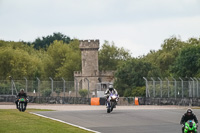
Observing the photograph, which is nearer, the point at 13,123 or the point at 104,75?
the point at 13,123

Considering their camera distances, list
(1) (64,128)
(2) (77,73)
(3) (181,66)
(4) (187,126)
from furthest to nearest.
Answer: (2) (77,73)
(3) (181,66)
(1) (64,128)
(4) (187,126)

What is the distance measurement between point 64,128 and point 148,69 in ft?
267

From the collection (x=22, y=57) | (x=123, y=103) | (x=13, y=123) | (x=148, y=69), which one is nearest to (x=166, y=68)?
(x=148, y=69)

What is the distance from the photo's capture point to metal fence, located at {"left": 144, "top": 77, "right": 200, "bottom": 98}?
51.7 m

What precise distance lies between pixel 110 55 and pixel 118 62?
4.48 metres

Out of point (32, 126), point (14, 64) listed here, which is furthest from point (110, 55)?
point (32, 126)

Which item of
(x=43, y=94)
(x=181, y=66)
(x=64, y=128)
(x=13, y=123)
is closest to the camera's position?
(x=64, y=128)

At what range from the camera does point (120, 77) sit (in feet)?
343

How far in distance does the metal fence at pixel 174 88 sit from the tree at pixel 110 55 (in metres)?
90.6

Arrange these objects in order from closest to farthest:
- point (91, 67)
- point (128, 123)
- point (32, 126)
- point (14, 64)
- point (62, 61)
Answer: point (32, 126)
point (128, 123)
point (14, 64)
point (91, 67)
point (62, 61)

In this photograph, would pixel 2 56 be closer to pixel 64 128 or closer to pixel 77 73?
pixel 77 73

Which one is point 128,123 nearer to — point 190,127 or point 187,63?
point 190,127

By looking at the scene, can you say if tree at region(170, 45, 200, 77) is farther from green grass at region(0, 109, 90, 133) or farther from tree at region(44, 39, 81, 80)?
green grass at region(0, 109, 90, 133)

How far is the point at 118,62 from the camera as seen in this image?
14188 centimetres
